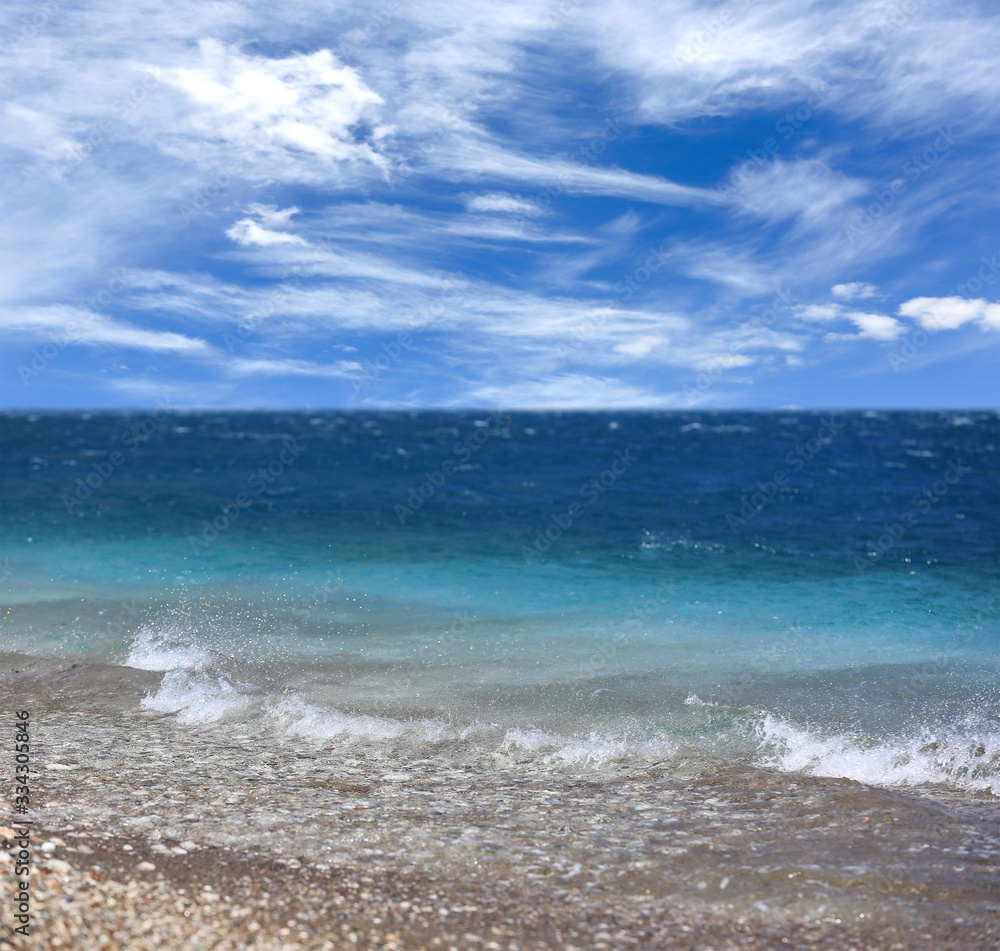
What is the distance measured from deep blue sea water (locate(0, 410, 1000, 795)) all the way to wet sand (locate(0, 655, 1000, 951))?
1.17 metres

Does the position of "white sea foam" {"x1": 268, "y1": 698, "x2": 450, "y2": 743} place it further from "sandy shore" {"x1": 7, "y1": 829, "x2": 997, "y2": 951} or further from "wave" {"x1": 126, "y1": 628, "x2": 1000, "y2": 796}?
"sandy shore" {"x1": 7, "y1": 829, "x2": 997, "y2": 951}

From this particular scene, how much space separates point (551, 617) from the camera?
16422 millimetres

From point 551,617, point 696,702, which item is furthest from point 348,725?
point 551,617

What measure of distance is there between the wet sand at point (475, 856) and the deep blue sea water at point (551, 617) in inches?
46.2

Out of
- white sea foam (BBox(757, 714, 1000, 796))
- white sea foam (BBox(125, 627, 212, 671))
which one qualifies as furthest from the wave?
white sea foam (BBox(125, 627, 212, 671))

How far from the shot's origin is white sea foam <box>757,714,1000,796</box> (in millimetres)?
8867

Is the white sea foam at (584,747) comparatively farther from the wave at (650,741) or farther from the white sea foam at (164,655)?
the white sea foam at (164,655)

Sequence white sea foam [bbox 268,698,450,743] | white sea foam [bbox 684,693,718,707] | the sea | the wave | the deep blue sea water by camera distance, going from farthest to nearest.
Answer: white sea foam [bbox 684,693,718,707], the deep blue sea water, white sea foam [bbox 268,698,450,743], the wave, the sea

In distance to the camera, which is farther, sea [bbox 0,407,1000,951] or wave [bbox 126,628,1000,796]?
wave [bbox 126,628,1000,796]

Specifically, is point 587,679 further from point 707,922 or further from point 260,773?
point 707,922

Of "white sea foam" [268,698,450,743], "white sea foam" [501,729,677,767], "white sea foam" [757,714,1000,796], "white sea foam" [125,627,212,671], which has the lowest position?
"white sea foam" [757,714,1000,796]

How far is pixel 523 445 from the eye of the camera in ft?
248

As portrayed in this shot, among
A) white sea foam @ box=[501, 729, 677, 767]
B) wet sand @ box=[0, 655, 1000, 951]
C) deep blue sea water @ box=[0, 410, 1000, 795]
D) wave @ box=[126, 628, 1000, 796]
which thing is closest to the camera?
wet sand @ box=[0, 655, 1000, 951]

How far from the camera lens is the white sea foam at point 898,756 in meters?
8.87
